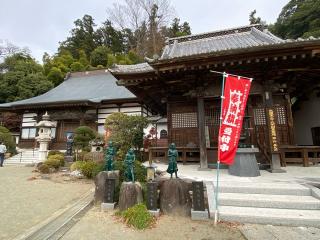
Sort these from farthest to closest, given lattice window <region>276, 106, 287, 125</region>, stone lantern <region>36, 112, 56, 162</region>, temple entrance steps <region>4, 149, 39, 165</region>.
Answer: temple entrance steps <region>4, 149, 39, 165</region> < stone lantern <region>36, 112, 56, 162</region> < lattice window <region>276, 106, 287, 125</region>

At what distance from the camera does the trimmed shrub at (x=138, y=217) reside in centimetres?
390

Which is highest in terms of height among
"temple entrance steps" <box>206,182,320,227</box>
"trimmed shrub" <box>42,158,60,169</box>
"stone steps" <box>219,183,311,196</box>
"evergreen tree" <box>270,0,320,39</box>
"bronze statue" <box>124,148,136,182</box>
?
"evergreen tree" <box>270,0,320,39</box>

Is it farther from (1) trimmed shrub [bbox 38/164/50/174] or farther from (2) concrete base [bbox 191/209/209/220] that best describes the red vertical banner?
(1) trimmed shrub [bbox 38/164/50/174]

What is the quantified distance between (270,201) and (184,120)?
15.5ft

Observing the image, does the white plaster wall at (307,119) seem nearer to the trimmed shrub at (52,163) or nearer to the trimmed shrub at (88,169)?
the trimmed shrub at (88,169)

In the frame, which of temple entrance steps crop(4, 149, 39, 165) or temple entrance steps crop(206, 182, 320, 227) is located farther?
temple entrance steps crop(4, 149, 39, 165)

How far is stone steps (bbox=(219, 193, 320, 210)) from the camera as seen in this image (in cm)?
411

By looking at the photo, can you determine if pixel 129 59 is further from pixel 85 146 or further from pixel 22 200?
pixel 22 200

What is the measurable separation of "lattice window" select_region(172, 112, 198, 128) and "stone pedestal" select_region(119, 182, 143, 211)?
4249mm

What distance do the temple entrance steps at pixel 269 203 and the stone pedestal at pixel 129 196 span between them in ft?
5.19

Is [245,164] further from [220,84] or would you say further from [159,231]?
[159,231]

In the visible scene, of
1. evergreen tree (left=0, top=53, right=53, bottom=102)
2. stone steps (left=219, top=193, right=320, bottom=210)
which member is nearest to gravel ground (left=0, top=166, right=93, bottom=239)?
stone steps (left=219, top=193, right=320, bottom=210)

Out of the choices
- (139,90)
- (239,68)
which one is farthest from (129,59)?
(239,68)

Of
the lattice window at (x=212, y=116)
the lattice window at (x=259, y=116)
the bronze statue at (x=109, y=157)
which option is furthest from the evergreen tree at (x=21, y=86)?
the lattice window at (x=259, y=116)
